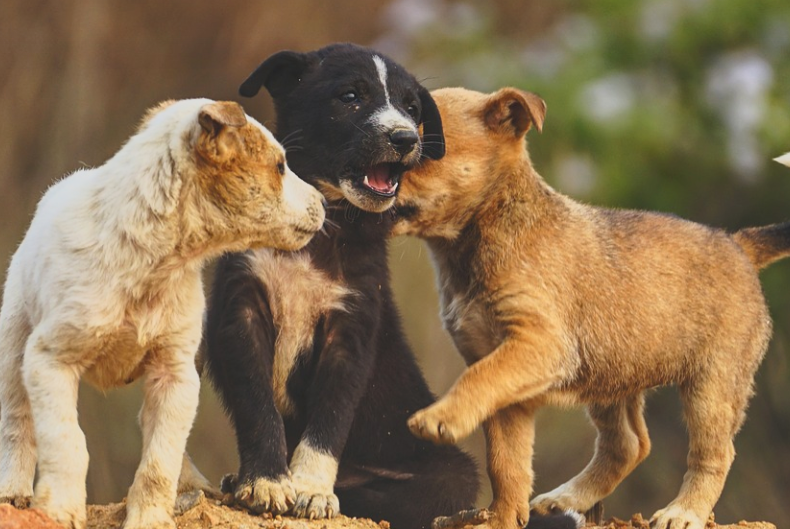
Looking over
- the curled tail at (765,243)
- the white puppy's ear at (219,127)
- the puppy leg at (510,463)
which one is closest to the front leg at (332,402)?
the puppy leg at (510,463)

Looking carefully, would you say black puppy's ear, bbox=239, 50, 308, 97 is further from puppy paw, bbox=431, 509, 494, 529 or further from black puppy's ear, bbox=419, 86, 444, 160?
puppy paw, bbox=431, 509, 494, 529

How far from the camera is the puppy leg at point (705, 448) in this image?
7996 millimetres

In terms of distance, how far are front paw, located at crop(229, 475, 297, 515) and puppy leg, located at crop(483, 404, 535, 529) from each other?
1.01 meters

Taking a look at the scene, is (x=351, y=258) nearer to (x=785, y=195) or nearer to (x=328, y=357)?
(x=328, y=357)

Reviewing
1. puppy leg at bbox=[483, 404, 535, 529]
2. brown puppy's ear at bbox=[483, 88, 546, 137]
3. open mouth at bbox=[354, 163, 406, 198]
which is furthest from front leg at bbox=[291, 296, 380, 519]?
brown puppy's ear at bbox=[483, 88, 546, 137]

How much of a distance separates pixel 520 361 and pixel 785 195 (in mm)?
8458

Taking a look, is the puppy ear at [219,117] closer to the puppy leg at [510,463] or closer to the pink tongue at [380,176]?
the pink tongue at [380,176]

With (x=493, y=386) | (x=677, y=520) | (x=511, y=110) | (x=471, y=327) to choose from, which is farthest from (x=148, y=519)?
(x=511, y=110)

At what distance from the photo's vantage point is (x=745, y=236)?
8.80 m

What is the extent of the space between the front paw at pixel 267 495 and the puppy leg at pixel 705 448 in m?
1.90

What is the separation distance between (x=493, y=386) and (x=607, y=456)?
48.8 inches

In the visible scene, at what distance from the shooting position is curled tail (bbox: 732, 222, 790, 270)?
871cm

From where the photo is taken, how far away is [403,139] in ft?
25.0

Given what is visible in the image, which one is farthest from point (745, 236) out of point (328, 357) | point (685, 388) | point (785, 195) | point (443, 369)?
point (785, 195)
